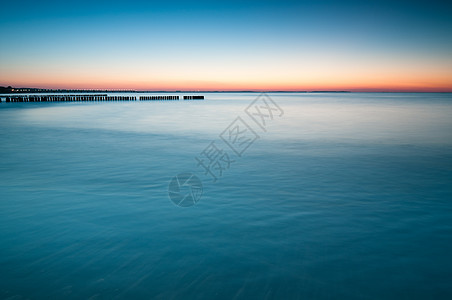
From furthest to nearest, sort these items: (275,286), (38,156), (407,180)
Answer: (38,156)
(407,180)
(275,286)

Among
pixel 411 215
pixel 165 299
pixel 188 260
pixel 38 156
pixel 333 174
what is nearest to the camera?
pixel 165 299

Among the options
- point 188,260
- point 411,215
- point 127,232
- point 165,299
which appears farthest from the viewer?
point 411,215

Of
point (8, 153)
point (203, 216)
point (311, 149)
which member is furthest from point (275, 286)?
point (8, 153)

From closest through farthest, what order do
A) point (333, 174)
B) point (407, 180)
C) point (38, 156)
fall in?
point (407, 180) < point (333, 174) < point (38, 156)

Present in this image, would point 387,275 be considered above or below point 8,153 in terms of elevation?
below

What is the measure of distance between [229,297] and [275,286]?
75 cm

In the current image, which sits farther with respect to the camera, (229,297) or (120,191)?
(120,191)

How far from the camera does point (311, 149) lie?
54.6ft

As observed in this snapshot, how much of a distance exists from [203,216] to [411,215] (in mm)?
4983

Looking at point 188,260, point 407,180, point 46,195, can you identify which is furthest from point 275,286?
point 407,180

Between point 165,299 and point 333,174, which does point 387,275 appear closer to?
point 165,299

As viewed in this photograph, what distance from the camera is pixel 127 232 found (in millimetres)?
6305

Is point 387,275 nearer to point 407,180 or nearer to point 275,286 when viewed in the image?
point 275,286

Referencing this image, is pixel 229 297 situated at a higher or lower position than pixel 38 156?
lower
